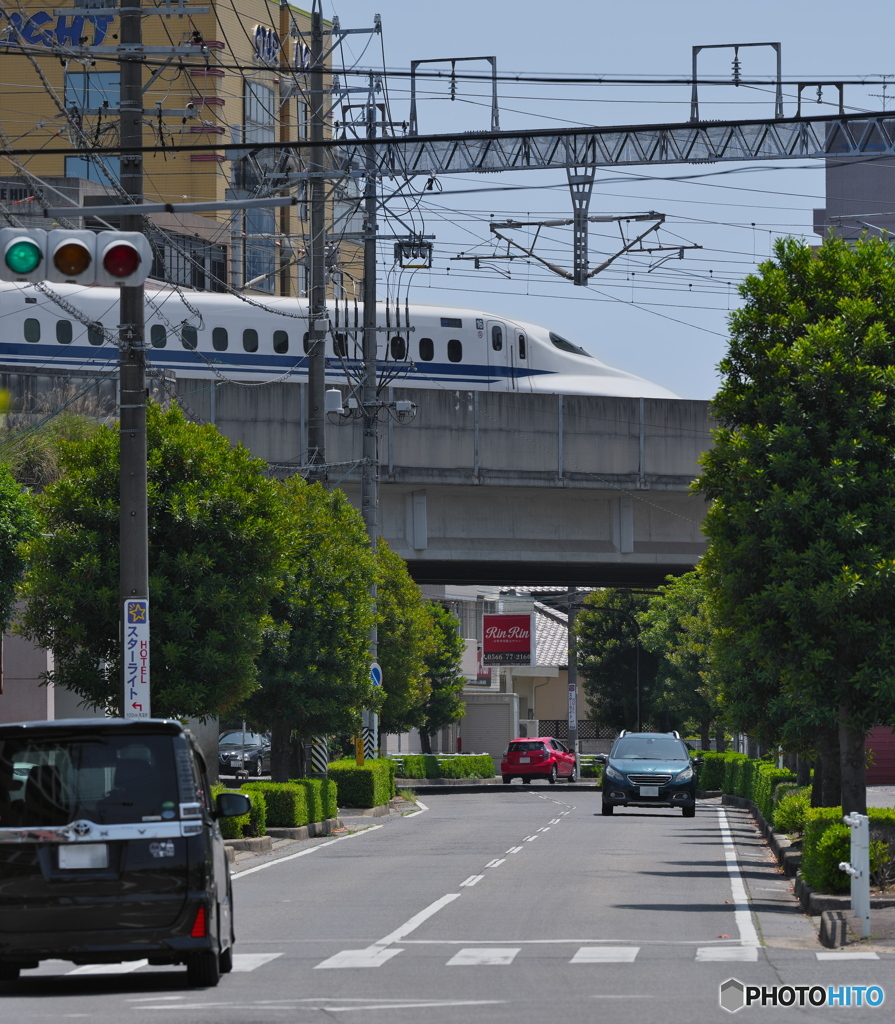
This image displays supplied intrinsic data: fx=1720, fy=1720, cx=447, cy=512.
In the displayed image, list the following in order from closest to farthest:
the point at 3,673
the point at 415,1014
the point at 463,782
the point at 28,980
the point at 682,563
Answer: the point at 415,1014 < the point at 28,980 < the point at 3,673 < the point at 682,563 < the point at 463,782

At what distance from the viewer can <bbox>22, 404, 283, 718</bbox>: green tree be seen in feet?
72.8

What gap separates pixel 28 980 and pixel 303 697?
17.5 m

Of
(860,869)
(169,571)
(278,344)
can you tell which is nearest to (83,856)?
(860,869)

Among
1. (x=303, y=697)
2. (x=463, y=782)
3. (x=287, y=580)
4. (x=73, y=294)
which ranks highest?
(x=73, y=294)

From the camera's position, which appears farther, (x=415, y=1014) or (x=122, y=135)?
(x=122, y=135)

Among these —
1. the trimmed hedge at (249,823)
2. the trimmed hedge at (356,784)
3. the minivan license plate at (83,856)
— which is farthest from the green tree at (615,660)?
the minivan license plate at (83,856)

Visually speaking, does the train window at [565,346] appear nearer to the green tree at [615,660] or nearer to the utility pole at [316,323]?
the utility pole at [316,323]

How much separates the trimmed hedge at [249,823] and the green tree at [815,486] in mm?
8174

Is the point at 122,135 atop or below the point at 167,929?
atop

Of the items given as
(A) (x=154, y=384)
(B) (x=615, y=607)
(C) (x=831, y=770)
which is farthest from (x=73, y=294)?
(B) (x=615, y=607)

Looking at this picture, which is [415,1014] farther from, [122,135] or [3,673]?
[3,673]

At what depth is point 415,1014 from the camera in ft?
32.4

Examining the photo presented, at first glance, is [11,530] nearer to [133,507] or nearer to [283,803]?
[133,507]

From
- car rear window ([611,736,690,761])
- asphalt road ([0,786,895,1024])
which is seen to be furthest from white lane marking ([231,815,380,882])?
car rear window ([611,736,690,761])
